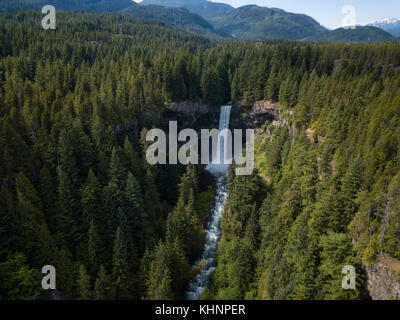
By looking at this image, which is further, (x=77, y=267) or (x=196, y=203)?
(x=196, y=203)

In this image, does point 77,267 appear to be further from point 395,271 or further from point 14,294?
point 395,271

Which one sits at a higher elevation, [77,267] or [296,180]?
[296,180]

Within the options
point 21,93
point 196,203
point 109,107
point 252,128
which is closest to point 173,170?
point 196,203

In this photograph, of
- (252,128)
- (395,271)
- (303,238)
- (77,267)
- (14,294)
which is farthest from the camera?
(252,128)

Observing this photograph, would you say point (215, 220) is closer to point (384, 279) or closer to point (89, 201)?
point (89, 201)

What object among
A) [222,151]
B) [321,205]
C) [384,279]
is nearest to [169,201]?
[321,205]

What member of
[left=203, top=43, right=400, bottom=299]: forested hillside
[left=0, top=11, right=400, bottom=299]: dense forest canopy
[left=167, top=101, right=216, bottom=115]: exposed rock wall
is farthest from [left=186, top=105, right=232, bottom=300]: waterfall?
[left=167, top=101, right=216, bottom=115]: exposed rock wall
